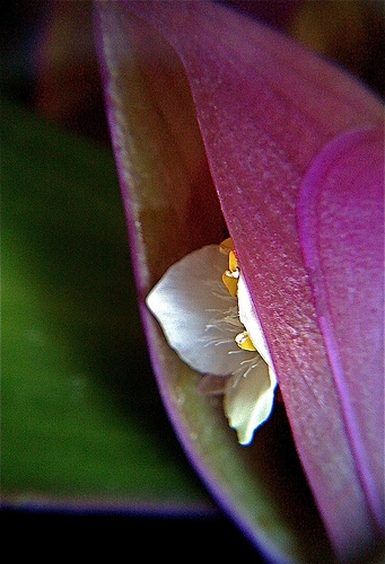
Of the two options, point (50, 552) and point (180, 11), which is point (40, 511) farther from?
point (180, 11)

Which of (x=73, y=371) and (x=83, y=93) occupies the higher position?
(x=83, y=93)

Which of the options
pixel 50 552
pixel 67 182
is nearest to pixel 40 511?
pixel 50 552

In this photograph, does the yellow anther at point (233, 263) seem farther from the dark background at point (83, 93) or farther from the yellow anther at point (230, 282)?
the dark background at point (83, 93)

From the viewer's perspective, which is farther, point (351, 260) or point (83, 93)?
point (83, 93)

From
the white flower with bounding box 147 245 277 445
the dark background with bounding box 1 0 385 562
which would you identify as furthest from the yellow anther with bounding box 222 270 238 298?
the dark background with bounding box 1 0 385 562

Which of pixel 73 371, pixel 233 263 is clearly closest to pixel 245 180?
pixel 233 263

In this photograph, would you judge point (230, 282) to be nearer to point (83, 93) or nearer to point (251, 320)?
point (251, 320)

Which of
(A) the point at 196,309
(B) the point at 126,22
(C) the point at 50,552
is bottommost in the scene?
(C) the point at 50,552

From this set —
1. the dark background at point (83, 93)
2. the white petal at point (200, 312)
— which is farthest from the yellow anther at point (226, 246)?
the dark background at point (83, 93)
